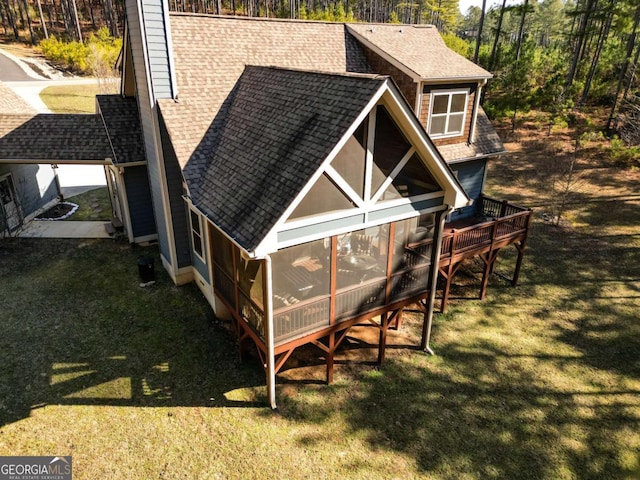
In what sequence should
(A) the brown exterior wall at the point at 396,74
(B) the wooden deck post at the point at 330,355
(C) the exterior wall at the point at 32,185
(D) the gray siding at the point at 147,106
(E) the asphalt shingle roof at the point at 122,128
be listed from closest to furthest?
(B) the wooden deck post at the point at 330,355, (D) the gray siding at the point at 147,106, (A) the brown exterior wall at the point at 396,74, (E) the asphalt shingle roof at the point at 122,128, (C) the exterior wall at the point at 32,185

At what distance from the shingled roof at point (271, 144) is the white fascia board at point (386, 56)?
4.33 m

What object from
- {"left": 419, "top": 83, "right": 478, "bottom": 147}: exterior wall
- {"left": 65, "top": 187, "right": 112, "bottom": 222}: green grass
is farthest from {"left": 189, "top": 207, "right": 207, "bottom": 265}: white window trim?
{"left": 65, "top": 187, "right": 112, "bottom": 222}: green grass

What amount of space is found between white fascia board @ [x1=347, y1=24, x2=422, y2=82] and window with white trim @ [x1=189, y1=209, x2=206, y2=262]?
7.79 meters

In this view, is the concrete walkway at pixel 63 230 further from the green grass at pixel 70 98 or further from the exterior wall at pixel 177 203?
the green grass at pixel 70 98

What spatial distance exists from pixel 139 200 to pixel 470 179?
12723mm

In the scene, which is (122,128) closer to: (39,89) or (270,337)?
(270,337)

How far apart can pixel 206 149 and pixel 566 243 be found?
15757 millimetres

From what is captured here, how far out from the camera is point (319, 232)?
8.10 m

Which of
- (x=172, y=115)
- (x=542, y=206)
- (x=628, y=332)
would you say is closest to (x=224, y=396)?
(x=172, y=115)

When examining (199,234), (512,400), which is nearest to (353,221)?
(199,234)

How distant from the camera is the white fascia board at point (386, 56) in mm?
12491

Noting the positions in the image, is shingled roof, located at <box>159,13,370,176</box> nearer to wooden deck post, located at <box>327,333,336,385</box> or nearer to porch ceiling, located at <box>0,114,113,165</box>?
porch ceiling, located at <box>0,114,113,165</box>

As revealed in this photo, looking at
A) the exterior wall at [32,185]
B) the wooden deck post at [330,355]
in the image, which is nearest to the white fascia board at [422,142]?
the wooden deck post at [330,355]

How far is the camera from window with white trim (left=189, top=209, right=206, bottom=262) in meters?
11.9
